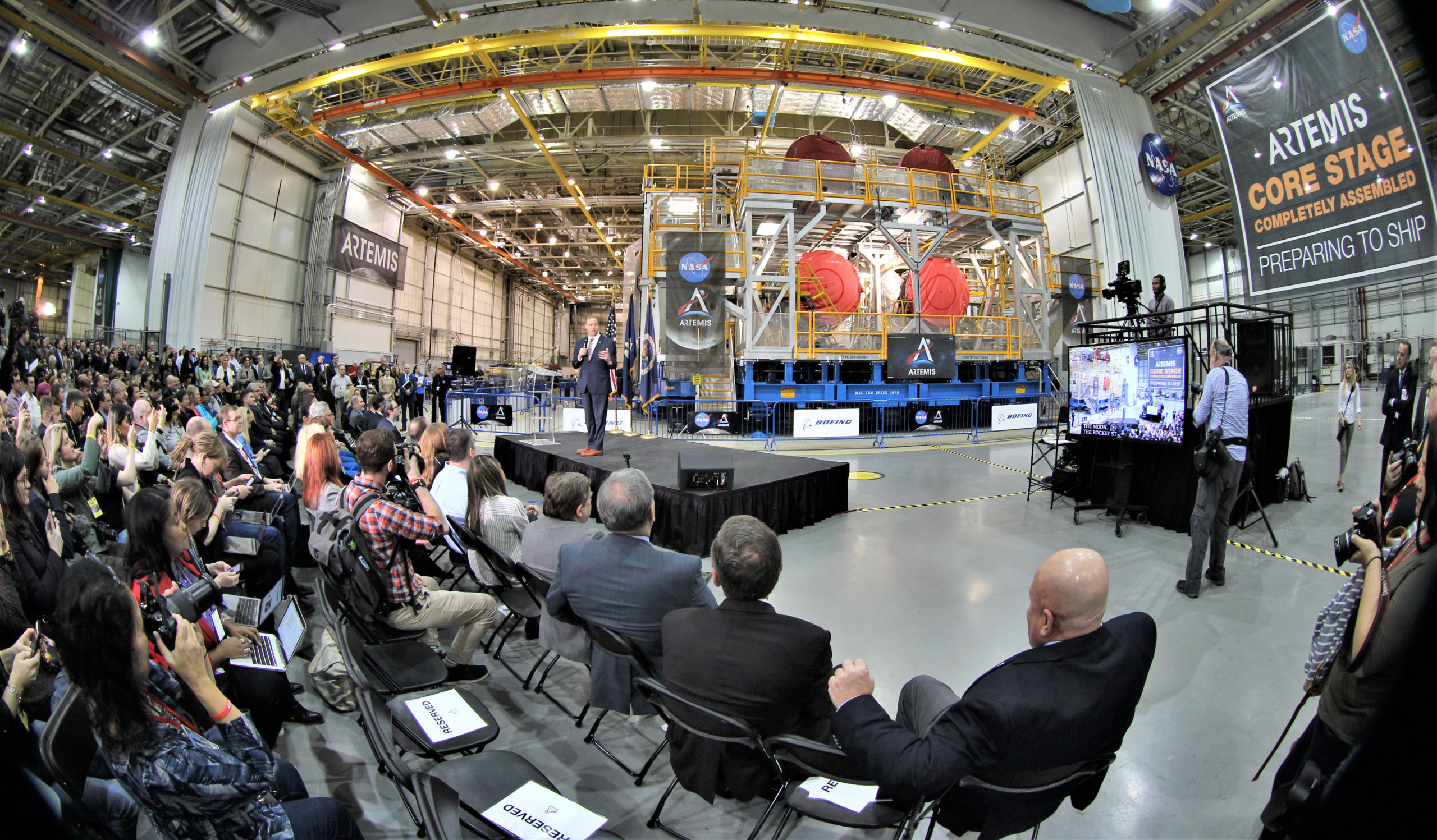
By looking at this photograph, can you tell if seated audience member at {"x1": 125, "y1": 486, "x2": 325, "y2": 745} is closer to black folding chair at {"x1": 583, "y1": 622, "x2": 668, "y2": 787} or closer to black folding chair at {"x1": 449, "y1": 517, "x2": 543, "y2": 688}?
black folding chair at {"x1": 449, "y1": 517, "x2": 543, "y2": 688}

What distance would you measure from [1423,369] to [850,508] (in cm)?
1085

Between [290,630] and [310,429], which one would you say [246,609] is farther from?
[310,429]

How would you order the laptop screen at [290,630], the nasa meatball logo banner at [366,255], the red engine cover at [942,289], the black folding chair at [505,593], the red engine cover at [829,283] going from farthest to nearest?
the nasa meatball logo banner at [366,255] → the red engine cover at [942,289] → the red engine cover at [829,283] → the black folding chair at [505,593] → the laptop screen at [290,630]

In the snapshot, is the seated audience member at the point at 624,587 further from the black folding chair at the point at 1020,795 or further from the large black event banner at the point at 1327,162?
the large black event banner at the point at 1327,162

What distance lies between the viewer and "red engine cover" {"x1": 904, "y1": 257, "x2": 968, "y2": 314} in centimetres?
1505

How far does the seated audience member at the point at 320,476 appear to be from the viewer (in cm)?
349

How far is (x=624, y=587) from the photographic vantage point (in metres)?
2.12

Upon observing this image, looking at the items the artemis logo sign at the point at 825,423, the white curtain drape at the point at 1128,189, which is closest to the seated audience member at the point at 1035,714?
the artemis logo sign at the point at 825,423

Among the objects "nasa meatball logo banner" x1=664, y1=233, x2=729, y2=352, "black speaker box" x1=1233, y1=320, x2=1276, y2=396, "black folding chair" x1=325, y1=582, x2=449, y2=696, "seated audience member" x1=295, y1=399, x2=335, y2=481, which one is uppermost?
"nasa meatball logo banner" x1=664, y1=233, x2=729, y2=352

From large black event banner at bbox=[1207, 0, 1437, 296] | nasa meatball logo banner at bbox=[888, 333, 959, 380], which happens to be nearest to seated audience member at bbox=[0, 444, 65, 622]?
large black event banner at bbox=[1207, 0, 1437, 296]

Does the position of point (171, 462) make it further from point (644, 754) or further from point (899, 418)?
point (899, 418)

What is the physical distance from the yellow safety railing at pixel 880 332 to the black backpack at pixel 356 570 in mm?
11093

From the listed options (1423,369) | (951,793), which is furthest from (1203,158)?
(951,793)

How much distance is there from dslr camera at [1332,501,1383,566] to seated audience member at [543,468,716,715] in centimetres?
205
